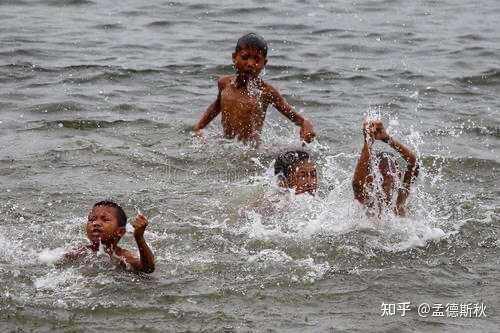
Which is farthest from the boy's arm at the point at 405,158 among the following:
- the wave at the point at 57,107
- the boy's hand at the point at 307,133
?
the wave at the point at 57,107

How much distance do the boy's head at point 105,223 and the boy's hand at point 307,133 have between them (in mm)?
2450

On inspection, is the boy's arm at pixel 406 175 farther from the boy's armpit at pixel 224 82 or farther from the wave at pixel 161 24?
the wave at pixel 161 24

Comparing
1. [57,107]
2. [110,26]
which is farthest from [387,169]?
[110,26]

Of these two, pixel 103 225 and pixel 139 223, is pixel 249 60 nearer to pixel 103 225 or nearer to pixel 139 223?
pixel 103 225

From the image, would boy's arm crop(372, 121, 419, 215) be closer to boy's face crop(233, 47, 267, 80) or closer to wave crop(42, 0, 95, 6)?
boy's face crop(233, 47, 267, 80)

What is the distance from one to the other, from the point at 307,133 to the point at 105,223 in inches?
104

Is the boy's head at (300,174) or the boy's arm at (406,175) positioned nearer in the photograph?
the boy's arm at (406,175)

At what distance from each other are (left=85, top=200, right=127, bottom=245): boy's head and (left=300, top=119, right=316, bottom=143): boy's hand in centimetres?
245

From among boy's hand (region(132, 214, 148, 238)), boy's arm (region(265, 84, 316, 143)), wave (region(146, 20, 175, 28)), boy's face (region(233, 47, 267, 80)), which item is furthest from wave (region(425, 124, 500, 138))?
wave (region(146, 20, 175, 28))

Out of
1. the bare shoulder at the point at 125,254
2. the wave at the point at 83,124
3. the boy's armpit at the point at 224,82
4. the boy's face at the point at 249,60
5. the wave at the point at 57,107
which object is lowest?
the bare shoulder at the point at 125,254

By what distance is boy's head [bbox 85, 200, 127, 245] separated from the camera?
6098mm

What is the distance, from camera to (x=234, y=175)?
8367 millimetres

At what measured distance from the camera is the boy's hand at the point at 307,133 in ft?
26.8

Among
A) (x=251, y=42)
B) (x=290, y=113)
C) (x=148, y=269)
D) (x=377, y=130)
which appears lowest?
(x=148, y=269)
